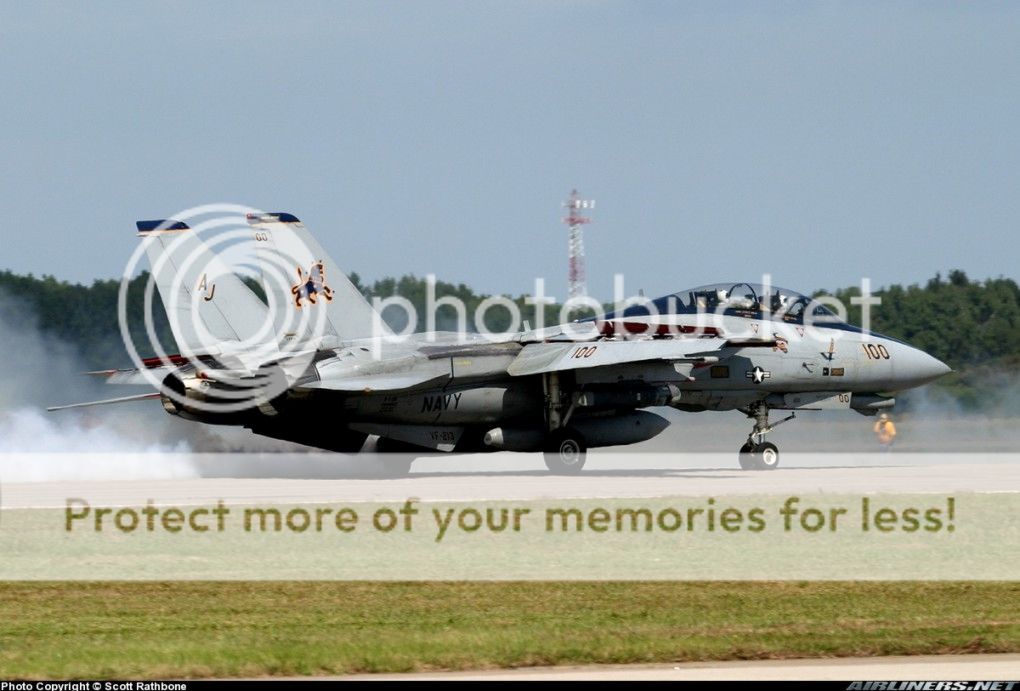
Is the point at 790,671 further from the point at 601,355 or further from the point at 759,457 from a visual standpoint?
the point at 759,457

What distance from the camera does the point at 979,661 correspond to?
988 cm

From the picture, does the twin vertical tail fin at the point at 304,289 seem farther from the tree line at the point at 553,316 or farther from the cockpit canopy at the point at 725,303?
the tree line at the point at 553,316

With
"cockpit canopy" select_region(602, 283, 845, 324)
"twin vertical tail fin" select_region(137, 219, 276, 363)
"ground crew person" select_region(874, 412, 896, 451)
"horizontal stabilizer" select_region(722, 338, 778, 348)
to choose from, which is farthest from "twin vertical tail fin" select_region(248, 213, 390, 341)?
"ground crew person" select_region(874, 412, 896, 451)

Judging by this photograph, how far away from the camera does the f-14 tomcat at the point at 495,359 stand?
82.4 feet

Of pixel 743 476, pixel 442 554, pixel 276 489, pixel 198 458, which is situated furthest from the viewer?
pixel 198 458

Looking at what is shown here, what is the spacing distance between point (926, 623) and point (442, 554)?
5520mm

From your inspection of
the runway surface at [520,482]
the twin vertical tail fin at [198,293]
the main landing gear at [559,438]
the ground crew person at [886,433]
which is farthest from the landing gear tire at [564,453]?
the ground crew person at [886,433]

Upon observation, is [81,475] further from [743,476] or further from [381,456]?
[743,476]

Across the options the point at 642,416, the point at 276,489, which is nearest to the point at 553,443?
the point at 642,416

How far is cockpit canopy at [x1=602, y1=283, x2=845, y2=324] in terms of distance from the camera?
27.0m

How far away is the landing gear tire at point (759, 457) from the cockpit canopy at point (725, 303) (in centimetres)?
245

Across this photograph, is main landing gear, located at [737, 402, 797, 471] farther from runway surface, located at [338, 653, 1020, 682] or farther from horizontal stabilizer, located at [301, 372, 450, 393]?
runway surface, located at [338, 653, 1020, 682]

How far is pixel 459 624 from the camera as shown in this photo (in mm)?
11352

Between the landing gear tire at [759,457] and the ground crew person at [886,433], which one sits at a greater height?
the landing gear tire at [759,457]
